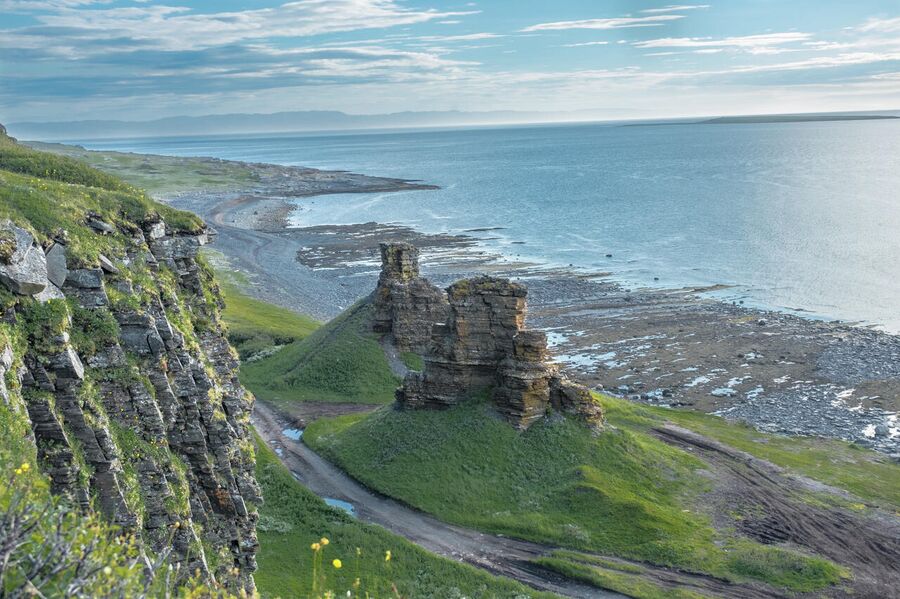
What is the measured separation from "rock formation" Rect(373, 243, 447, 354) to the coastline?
1891 cm

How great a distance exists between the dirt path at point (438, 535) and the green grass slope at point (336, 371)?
1141cm

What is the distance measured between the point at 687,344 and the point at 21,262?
7668 cm

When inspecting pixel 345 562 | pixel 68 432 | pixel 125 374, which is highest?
pixel 125 374

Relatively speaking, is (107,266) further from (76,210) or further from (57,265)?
(76,210)

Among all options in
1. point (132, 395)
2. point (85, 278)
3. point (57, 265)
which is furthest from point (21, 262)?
point (132, 395)

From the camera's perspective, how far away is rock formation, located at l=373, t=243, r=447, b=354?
66.4 metres

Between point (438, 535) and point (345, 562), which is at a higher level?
point (345, 562)

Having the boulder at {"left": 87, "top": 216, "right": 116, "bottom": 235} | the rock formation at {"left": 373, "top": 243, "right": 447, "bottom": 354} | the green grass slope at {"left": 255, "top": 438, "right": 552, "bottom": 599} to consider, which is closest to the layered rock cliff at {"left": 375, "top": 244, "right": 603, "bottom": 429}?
the green grass slope at {"left": 255, "top": 438, "right": 552, "bottom": 599}

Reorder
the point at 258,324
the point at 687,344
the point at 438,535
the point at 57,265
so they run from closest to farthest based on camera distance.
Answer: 1. the point at 57,265
2. the point at 438,535
3. the point at 687,344
4. the point at 258,324

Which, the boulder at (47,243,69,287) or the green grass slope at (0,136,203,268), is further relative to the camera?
the green grass slope at (0,136,203,268)

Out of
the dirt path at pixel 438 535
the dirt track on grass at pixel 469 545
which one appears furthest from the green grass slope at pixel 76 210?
the dirt track on grass at pixel 469 545

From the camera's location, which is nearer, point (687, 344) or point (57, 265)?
point (57, 265)

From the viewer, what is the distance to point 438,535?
142 ft

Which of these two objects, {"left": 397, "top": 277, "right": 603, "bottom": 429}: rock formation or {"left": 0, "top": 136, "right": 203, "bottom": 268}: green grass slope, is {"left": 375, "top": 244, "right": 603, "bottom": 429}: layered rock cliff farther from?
{"left": 0, "top": 136, "right": 203, "bottom": 268}: green grass slope
